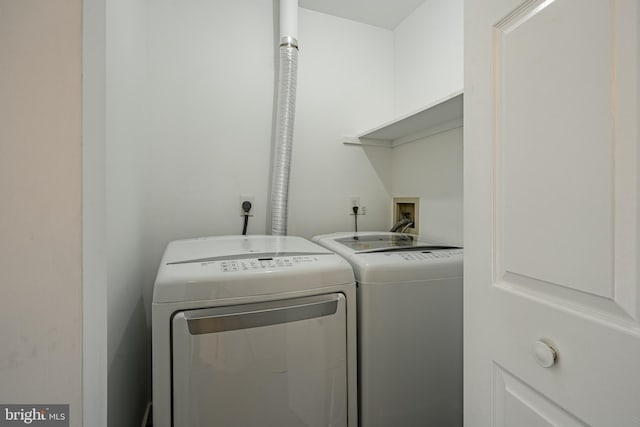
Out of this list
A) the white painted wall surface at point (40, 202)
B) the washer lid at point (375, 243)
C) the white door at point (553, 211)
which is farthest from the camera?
the washer lid at point (375, 243)

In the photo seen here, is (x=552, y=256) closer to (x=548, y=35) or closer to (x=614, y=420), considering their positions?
(x=614, y=420)

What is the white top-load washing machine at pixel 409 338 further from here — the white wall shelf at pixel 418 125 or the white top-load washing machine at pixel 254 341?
the white wall shelf at pixel 418 125

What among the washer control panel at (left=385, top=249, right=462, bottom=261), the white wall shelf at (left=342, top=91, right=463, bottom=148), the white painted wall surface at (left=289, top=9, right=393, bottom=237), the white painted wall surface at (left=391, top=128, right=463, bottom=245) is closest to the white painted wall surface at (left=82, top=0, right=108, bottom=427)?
the washer control panel at (left=385, top=249, right=462, bottom=261)

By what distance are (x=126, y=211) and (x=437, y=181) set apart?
1.46 meters

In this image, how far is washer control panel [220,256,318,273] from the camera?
0.84 m

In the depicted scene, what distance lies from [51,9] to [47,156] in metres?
0.28

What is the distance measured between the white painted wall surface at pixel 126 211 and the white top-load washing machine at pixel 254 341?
0.18 meters

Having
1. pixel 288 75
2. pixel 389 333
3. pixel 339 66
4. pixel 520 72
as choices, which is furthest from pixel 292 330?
pixel 339 66

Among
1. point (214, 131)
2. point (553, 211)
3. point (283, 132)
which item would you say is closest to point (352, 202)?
point (283, 132)

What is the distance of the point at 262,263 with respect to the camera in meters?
0.90

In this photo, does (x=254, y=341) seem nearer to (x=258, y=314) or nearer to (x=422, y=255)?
(x=258, y=314)

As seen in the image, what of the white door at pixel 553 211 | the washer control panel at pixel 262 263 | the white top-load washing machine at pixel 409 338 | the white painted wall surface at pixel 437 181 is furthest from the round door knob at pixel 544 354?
the white painted wall surface at pixel 437 181
